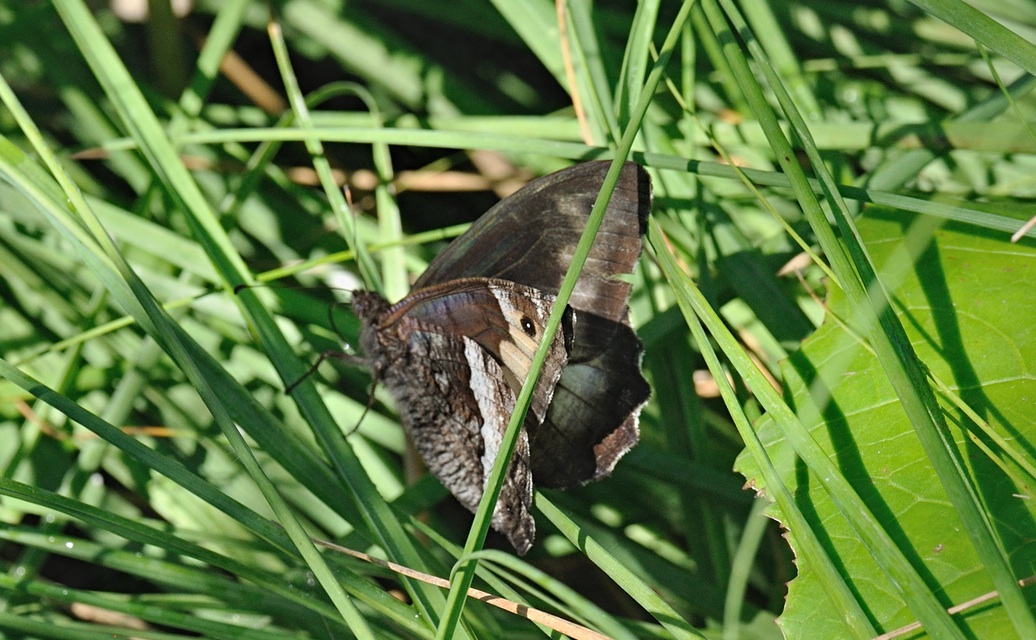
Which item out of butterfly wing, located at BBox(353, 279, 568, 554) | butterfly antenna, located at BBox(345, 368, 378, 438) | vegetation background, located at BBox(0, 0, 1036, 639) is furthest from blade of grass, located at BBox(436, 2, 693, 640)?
butterfly antenna, located at BBox(345, 368, 378, 438)

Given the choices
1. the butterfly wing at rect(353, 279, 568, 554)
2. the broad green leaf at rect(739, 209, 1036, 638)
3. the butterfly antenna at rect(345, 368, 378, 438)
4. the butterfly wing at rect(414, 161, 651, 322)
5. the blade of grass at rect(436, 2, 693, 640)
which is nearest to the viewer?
the blade of grass at rect(436, 2, 693, 640)

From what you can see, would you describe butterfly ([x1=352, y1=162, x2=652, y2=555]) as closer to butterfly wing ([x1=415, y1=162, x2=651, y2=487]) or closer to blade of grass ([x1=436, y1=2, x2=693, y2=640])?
butterfly wing ([x1=415, y1=162, x2=651, y2=487])

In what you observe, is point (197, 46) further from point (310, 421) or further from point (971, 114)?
point (971, 114)

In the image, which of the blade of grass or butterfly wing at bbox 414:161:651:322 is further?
butterfly wing at bbox 414:161:651:322

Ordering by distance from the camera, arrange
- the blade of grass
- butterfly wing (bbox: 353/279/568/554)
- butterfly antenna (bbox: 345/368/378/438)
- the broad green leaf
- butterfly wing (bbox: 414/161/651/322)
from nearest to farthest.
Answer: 1. the blade of grass
2. the broad green leaf
3. butterfly wing (bbox: 414/161/651/322)
4. butterfly wing (bbox: 353/279/568/554)
5. butterfly antenna (bbox: 345/368/378/438)

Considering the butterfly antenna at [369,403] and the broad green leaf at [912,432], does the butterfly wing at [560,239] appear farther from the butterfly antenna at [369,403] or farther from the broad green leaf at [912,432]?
the broad green leaf at [912,432]

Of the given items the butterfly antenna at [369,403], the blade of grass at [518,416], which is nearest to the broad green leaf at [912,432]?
the blade of grass at [518,416]

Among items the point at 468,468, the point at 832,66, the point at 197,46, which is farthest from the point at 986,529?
the point at 197,46
